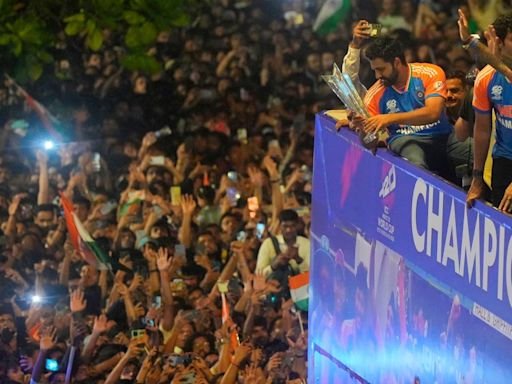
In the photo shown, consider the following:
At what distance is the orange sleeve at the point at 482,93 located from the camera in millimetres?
7098

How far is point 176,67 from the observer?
2017cm

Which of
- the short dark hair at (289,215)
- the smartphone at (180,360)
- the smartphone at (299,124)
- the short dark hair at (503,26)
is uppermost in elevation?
the short dark hair at (503,26)

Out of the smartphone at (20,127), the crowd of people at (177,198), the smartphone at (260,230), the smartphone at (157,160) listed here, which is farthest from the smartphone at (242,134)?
the smartphone at (260,230)

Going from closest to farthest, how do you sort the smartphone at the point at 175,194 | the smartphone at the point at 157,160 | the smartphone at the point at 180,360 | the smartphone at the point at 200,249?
1. the smartphone at the point at 180,360
2. the smartphone at the point at 200,249
3. the smartphone at the point at 175,194
4. the smartphone at the point at 157,160

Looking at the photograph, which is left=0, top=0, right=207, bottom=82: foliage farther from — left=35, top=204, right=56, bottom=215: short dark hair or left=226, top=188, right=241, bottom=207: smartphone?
left=226, top=188, right=241, bottom=207: smartphone

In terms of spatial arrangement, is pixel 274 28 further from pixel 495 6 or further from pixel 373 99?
pixel 373 99

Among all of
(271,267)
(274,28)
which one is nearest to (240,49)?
(274,28)

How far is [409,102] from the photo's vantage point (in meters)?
8.41

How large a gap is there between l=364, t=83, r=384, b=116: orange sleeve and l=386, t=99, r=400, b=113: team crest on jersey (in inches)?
2.6

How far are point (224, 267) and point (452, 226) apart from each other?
6.47 m

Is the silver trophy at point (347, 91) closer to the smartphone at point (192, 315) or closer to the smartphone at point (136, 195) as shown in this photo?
the smartphone at point (192, 315)

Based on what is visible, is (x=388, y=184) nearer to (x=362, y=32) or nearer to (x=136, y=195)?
(x=362, y=32)

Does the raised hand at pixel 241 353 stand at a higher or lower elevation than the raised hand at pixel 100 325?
higher

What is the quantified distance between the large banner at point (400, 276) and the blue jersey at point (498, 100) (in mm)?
436
